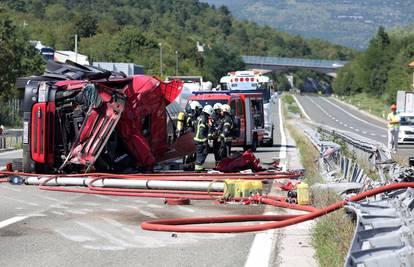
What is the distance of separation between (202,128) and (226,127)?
126 centimetres

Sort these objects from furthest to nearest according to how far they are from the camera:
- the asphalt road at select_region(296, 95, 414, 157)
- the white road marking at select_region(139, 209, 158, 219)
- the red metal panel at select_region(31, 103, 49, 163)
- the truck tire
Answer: the asphalt road at select_region(296, 95, 414, 157) → the truck tire → the red metal panel at select_region(31, 103, 49, 163) → the white road marking at select_region(139, 209, 158, 219)

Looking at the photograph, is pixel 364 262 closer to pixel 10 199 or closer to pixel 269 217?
pixel 269 217

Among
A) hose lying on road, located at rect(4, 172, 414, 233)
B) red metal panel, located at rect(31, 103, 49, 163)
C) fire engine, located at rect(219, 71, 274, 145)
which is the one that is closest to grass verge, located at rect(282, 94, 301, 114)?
fire engine, located at rect(219, 71, 274, 145)

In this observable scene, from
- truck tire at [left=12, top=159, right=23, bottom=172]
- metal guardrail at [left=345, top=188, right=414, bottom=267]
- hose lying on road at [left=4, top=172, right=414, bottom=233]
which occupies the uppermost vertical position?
metal guardrail at [left=345, top=188, right=414, bottom=267]

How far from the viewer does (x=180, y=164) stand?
20.1 metres

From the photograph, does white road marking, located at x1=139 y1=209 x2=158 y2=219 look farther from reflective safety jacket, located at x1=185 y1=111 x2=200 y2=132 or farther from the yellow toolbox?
reflective safety jacket, located at x1=185 y1=111 x2=200 y2=132

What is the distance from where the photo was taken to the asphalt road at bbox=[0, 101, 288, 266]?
867 cm

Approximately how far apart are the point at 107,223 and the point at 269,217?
2.08m

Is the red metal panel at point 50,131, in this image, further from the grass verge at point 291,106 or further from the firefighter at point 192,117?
the grass verge at point 291,106

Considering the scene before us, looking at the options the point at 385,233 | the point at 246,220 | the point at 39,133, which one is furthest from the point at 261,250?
the point at 39,133

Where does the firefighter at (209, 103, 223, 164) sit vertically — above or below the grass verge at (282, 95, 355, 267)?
above

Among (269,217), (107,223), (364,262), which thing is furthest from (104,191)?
(364,262)

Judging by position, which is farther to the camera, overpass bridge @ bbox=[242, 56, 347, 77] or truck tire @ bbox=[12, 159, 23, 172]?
overpass bridge @ bbox=[242, 56, 347, 77]

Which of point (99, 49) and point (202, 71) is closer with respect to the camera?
point (99, 49)
